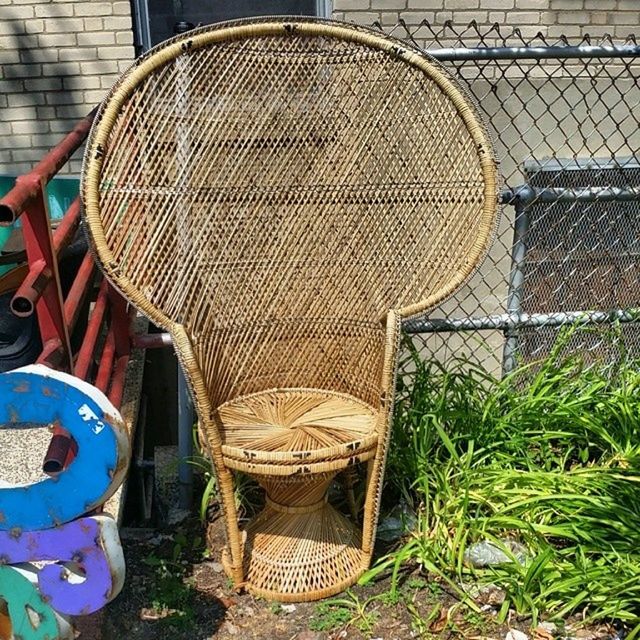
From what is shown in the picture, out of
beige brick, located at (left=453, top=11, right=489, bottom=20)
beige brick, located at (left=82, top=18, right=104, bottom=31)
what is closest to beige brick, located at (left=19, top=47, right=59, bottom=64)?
beige brick, located at (left=82, top=18, right=104, bottom=31)

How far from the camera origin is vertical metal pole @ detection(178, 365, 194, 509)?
9.20 feet

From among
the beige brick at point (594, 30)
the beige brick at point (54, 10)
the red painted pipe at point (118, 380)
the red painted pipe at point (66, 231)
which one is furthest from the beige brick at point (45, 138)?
the beige brick at point (594, 30)

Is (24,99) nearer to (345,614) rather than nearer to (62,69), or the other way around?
(62,69)

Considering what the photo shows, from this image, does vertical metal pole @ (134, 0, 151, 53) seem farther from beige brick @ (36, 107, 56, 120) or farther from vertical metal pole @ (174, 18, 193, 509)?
vertical metal pole @ (174, 18, 193, 509)

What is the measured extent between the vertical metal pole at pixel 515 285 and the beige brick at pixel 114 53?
99.3 inches

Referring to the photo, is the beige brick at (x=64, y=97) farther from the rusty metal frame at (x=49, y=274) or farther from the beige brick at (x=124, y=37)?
the rusty metal frame at (x=49, y=274)

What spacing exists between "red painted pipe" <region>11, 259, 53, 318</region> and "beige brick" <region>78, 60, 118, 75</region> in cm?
289

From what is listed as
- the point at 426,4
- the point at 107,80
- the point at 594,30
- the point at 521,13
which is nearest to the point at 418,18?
the point at 426,4

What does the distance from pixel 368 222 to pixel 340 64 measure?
0.56 m

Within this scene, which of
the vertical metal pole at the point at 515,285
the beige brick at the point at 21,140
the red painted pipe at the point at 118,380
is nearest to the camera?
the red painted pipe at the point at 118,380

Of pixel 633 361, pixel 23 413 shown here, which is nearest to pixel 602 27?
pixel 633 361

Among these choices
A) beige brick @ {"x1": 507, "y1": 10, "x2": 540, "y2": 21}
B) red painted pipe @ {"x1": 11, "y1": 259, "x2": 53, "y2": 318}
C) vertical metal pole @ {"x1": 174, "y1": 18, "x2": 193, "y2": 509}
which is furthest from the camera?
beige brick @ {"x1": 507, "y1": 10, "x2": 540, "y2": 21}

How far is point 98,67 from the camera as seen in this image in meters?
4.38

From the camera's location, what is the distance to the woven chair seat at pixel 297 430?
7.09ft
